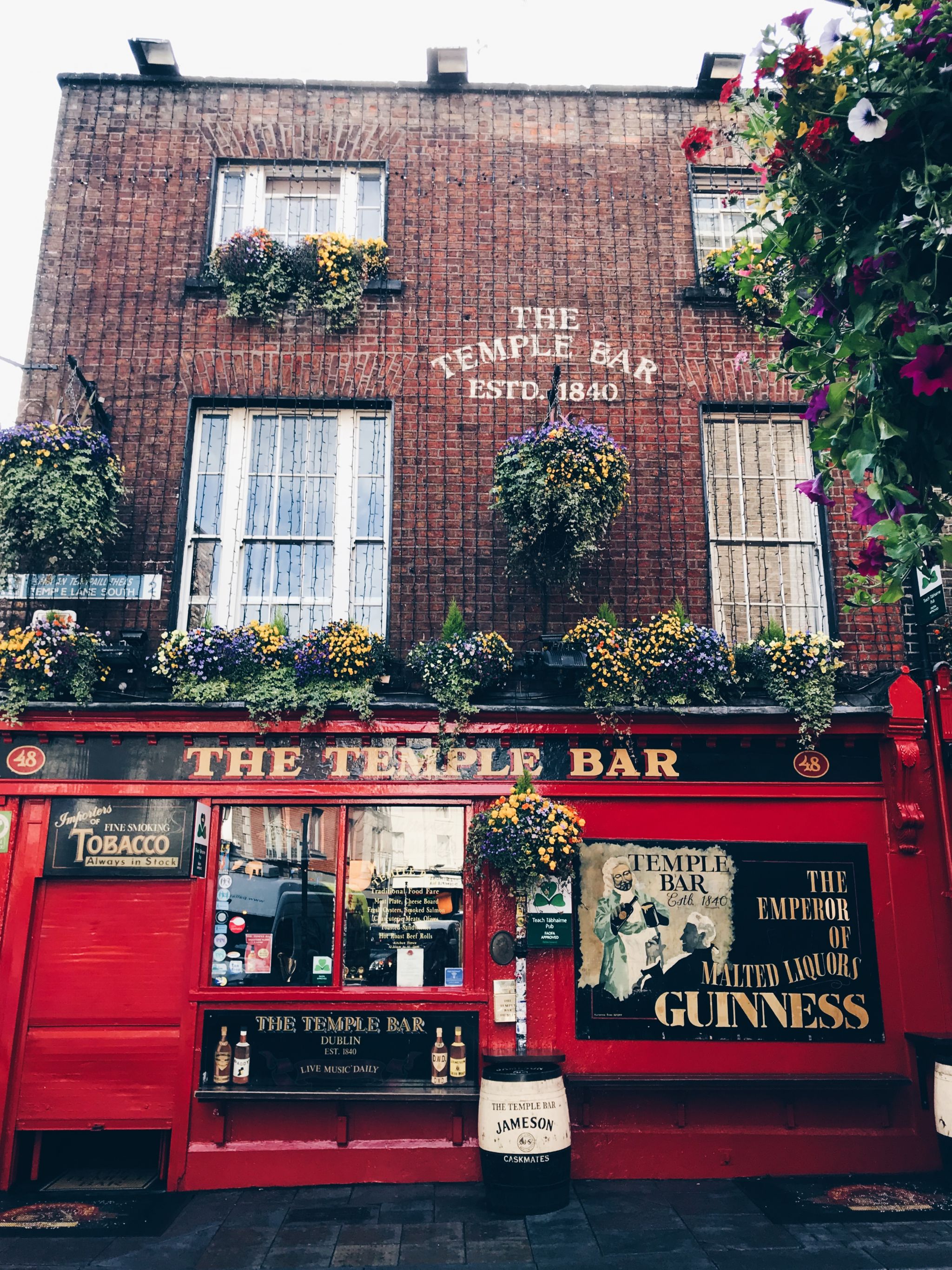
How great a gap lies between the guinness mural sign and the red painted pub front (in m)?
0.02

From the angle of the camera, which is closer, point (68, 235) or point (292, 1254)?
point (292, 1254)

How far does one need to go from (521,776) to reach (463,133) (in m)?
7.03

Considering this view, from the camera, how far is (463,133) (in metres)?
9.83

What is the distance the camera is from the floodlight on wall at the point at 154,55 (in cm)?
975

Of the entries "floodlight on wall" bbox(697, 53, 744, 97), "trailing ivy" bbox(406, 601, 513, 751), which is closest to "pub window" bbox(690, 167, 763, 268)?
"floodlight on wall" bbox(697, 53, 744, 97)

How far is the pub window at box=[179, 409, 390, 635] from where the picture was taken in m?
8.71

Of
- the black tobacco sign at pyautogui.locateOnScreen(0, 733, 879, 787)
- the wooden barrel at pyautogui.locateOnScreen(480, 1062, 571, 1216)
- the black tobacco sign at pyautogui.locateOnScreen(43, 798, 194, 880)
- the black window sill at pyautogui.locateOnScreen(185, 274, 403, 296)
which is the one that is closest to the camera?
the wooden barrel at pyautogui.locateOnScreen(480, 1062, 571, 1216)

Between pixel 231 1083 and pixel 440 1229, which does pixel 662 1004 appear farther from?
pixel 231 1083

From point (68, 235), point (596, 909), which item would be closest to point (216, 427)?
point (68, 235)

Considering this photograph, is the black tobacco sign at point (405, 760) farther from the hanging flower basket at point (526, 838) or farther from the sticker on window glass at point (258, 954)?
the sticker on window glass at point (258, 954)

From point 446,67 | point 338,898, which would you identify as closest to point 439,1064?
point 338,898

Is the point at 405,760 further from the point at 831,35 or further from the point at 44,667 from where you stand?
the point at 831,35

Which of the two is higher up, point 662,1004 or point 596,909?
point 596,909

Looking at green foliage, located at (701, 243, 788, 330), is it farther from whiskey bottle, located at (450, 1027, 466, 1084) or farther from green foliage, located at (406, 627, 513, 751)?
whiskey bottle, located at (450, 1027, 466, 1084)
